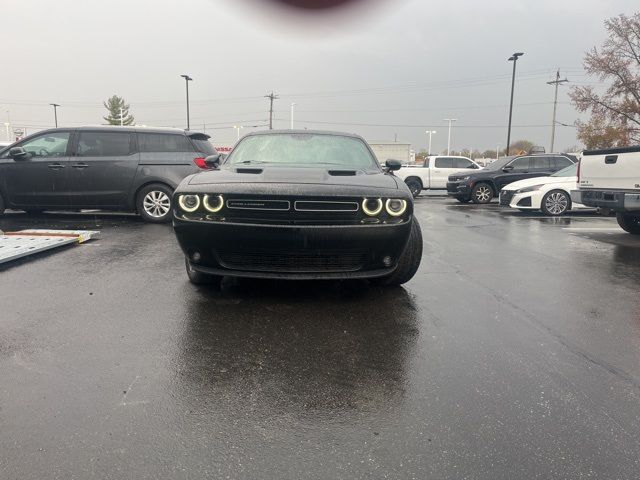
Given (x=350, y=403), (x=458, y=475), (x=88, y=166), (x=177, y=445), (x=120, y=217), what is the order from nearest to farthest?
(x=458, y=475)
(x=177, y=445)
(x=350, y=403)
(x=88, y=166)
(x=120, y=217)

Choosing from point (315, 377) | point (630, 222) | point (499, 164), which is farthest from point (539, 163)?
point (315, 377)

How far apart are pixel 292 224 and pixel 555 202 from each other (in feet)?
34.1

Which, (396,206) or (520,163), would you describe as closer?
(396,206)

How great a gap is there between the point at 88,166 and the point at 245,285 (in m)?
5.64

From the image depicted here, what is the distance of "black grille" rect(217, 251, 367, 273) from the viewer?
11.5 feet

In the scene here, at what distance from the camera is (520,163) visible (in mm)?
15820

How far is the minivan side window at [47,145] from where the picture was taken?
8.50 m

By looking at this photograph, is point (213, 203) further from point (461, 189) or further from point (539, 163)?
point (539, 163)

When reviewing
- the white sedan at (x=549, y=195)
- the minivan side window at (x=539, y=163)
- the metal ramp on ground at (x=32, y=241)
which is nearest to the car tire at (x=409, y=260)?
the metal ramp on ground at (x=32, y=241)

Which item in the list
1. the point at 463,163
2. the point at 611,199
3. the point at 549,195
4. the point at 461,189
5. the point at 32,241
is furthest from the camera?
the point at 463,163

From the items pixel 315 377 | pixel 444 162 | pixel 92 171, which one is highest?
pixel 444 162

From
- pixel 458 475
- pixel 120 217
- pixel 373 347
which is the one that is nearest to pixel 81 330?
pixel 373 347

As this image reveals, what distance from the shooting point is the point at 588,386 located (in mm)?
2506

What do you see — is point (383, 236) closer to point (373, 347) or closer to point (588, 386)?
point (373, 347)
